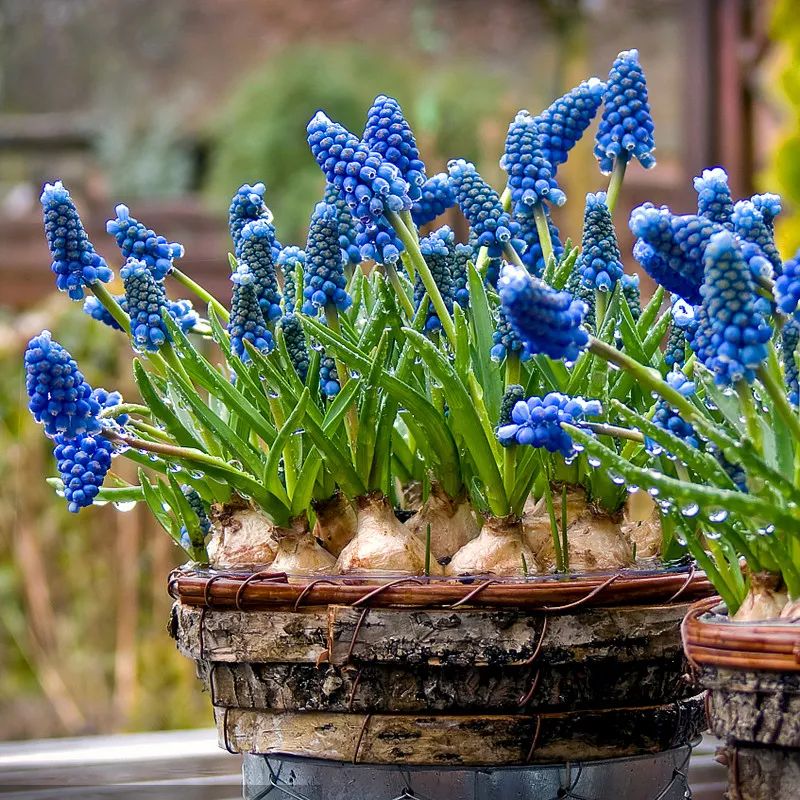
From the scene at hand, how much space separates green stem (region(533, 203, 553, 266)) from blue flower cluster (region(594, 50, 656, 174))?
65mm

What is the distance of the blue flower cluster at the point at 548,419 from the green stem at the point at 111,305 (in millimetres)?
332

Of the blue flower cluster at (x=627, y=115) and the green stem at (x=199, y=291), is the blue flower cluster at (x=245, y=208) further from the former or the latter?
the blue flower cluster at (x=627, y=115)

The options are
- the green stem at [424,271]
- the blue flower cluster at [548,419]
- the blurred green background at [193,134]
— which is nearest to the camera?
the blue flower cluster at [548,419]

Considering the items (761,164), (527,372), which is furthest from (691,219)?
(761,164)

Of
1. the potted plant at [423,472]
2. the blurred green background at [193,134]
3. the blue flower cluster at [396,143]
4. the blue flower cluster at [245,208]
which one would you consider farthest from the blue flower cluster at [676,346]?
the blurred green background at [193,134]

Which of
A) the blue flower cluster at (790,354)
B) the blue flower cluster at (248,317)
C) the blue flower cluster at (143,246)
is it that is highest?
the blue flower cluster at (143,246)

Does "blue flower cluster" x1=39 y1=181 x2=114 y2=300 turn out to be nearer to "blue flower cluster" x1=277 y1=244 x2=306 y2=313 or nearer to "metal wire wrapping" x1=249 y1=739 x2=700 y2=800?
"blue flower cluster" x1=277 y1=244 x2=306 y2=313

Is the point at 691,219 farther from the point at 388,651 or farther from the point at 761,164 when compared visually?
the point at 761,164

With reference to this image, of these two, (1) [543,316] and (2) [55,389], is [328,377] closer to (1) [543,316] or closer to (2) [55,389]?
(2) [55,389]

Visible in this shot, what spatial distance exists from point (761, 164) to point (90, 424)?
3360 mm

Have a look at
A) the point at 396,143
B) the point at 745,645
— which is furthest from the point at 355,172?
the point at 745,645

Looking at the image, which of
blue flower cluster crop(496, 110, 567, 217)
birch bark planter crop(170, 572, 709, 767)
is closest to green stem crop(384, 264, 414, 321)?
blue flower cluster crop(496, 110, 567, 217)

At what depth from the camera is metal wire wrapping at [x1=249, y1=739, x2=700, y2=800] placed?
2.96 ft

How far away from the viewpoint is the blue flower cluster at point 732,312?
65 centimetres
